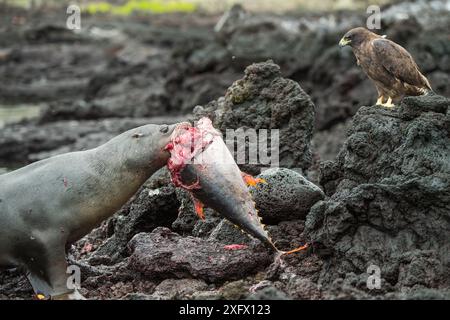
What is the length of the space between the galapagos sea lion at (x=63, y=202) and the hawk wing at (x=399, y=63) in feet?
11.3

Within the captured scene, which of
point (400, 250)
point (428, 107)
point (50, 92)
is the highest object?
point (428, 107)

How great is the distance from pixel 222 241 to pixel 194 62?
18.7 m

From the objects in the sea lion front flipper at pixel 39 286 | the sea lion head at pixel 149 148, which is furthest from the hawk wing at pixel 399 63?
the sea lion front flipper at pixel 39 286

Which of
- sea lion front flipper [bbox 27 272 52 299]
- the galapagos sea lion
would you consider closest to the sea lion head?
the galapagos sea lion

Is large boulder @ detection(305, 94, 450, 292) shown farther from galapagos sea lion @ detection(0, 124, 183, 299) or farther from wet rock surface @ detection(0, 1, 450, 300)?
galapagos sea lion @ detection(0, 124, 183, 299)

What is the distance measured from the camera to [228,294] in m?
5.95

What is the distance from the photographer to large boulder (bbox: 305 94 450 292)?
21.2ft

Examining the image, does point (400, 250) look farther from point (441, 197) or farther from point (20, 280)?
point (20, 280)

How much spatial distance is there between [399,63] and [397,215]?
3.17 meters

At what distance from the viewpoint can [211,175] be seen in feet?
21.7

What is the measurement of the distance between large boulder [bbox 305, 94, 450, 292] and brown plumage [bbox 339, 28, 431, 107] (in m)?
2.13

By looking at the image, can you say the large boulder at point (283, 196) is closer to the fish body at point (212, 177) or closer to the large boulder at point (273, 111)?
the fish body at point (212, 177)

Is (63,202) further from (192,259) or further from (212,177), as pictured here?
(212,177)
